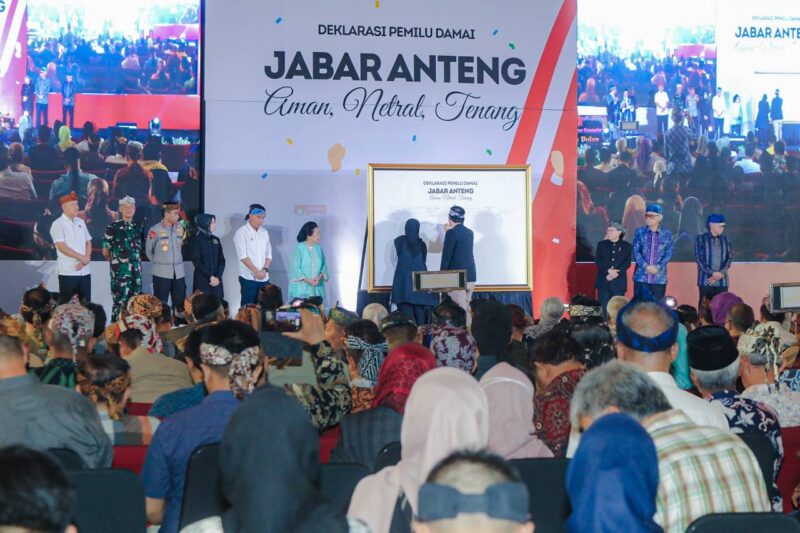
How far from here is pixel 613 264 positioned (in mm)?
12094

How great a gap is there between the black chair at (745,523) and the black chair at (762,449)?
822mm

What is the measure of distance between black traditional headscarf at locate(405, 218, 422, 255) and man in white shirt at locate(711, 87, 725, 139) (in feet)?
16.0

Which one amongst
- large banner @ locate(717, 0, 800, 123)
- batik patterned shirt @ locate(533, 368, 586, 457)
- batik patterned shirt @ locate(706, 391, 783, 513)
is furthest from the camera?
large banner @ locate(717, 0, 800, 123)

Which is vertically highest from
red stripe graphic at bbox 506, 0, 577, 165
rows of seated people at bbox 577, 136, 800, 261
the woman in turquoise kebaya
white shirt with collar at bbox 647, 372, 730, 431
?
red stripe graphic at bbox 506, 0, 577, 165

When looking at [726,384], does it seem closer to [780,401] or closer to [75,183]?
[780,401]

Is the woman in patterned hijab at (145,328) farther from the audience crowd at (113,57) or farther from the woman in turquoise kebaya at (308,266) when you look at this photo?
the audience crowd at (113,57)

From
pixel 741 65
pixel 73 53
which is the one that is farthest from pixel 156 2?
pixel 741 65

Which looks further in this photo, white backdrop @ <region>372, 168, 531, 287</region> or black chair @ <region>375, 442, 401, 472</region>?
white backdrop @ <region>372, 168, 531, 287</region>

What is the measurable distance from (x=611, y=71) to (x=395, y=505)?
479 inches

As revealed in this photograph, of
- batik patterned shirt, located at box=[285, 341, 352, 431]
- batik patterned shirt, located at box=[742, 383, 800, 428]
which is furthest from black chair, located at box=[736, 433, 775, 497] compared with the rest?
batik patterned shirt, located at box=[285, 341, 352, 431]

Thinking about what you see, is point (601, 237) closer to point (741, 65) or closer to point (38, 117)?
point (741, 65)

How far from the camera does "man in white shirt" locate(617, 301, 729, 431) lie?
365 cm

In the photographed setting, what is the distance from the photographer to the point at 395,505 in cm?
286

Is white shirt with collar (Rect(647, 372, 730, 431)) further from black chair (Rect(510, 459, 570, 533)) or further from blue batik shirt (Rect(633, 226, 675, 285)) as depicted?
blue batik shirt (Rect(633, 226, 675, 285))
